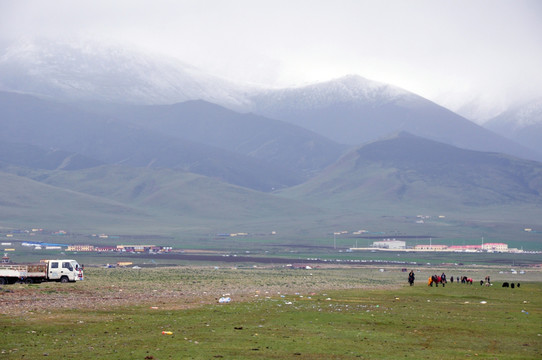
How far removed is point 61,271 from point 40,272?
57.9 inches

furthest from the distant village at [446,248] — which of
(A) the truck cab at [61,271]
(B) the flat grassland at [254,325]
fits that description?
(B) the flat grassland at [254,325]

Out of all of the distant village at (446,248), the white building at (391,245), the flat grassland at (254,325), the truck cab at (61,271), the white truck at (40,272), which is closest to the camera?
the flat grassland at (254,325)

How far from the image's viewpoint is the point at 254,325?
115 feet

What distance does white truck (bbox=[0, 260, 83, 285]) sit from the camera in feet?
171

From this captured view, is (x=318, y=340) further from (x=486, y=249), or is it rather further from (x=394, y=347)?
(x=486, y=249)

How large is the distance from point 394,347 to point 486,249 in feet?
544

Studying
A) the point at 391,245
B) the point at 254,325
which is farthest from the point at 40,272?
the point at 391,245

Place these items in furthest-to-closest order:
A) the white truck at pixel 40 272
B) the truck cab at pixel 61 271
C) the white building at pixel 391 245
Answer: the white building at pixel 391 245 < the truck cab at pixel 61 271 < the white truck at pixel 40 272

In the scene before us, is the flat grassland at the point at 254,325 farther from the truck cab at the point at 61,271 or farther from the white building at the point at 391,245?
the white building at the point at 391,245

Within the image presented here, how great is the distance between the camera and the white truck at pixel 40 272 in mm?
52250

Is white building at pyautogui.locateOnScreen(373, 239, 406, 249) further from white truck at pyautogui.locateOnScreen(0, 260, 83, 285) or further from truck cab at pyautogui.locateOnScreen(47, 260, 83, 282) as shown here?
truck cab at pyautogui.locateOnScreen(47, 260, 83, 282)

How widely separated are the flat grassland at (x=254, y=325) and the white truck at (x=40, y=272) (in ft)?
8.23

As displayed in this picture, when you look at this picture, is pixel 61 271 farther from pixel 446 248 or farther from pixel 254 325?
pixel 446 248

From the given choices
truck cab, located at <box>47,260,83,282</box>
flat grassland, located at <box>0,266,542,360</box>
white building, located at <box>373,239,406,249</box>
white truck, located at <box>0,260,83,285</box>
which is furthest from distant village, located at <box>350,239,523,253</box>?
flat grassland, located at <box>0,266,542,360</box>
